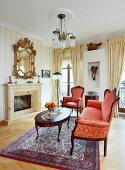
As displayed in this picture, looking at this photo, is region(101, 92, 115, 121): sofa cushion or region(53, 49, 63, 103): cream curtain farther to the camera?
region(53, 49, 63, 103): cream curtain

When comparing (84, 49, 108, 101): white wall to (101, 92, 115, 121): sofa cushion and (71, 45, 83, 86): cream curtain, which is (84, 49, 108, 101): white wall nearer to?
(71, 45, 83, 86): cream curtain

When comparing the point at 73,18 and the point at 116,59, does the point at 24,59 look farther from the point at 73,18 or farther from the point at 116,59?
the point at 116,59

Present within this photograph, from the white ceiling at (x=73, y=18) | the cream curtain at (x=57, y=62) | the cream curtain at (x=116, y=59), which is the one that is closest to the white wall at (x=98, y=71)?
the cream curtain at (x=116, y=59)

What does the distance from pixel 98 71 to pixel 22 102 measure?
3.14m

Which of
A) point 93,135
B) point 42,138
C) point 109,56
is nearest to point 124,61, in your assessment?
point 109,56

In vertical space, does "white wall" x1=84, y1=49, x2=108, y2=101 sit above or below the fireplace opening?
above

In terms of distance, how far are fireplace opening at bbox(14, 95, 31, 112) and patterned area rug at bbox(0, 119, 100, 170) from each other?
1829mm

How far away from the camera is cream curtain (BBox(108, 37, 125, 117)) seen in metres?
4.93

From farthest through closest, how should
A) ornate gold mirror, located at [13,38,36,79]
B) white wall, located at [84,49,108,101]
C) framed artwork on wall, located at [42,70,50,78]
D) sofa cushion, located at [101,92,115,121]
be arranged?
1. framed artwork on wall, located at [42,70,50,78]
2. white wall, located at [84,49,108,101]
3. ornate gold mirror, located at [13,38,36,79]
4. sofa cushion, located at [101,92,115,121]

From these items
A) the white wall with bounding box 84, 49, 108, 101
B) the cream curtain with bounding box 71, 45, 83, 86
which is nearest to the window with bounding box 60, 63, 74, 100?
the cream curtain with bounding box 71, 45, 83, 86

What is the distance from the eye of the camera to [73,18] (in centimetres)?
377

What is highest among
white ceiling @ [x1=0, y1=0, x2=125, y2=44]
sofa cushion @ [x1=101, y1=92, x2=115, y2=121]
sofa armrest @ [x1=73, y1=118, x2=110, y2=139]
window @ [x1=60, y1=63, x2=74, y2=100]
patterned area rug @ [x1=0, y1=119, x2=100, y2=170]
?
white ceiling @ [x1=0, y1=0, x2=125, y2=44]

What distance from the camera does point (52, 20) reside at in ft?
12.7

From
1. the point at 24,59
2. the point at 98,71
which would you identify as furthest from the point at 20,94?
the point at 98,71
